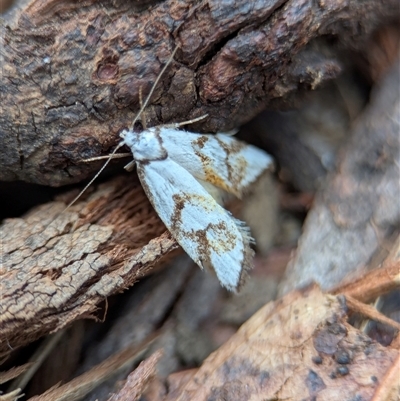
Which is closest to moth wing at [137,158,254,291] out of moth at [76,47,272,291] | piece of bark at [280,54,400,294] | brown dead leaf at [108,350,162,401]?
moth at [76,47,272,291]

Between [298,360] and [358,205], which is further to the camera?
[358,205]

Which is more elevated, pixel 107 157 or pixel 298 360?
pixel 107 157

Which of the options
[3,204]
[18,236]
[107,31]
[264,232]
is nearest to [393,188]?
[264,232]

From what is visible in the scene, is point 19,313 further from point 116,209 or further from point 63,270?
point 116,209

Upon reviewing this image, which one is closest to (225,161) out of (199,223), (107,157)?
(199,223)

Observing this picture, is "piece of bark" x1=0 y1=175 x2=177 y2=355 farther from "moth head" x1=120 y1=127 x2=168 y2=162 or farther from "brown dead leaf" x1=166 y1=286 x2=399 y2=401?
"brown dead leaf" x1=166 y1=286 x2=399 y2=401

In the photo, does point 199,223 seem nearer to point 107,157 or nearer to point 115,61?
point 107,157

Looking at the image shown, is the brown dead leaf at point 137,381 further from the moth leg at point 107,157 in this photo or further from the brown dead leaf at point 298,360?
the moth leg at point 107,157
